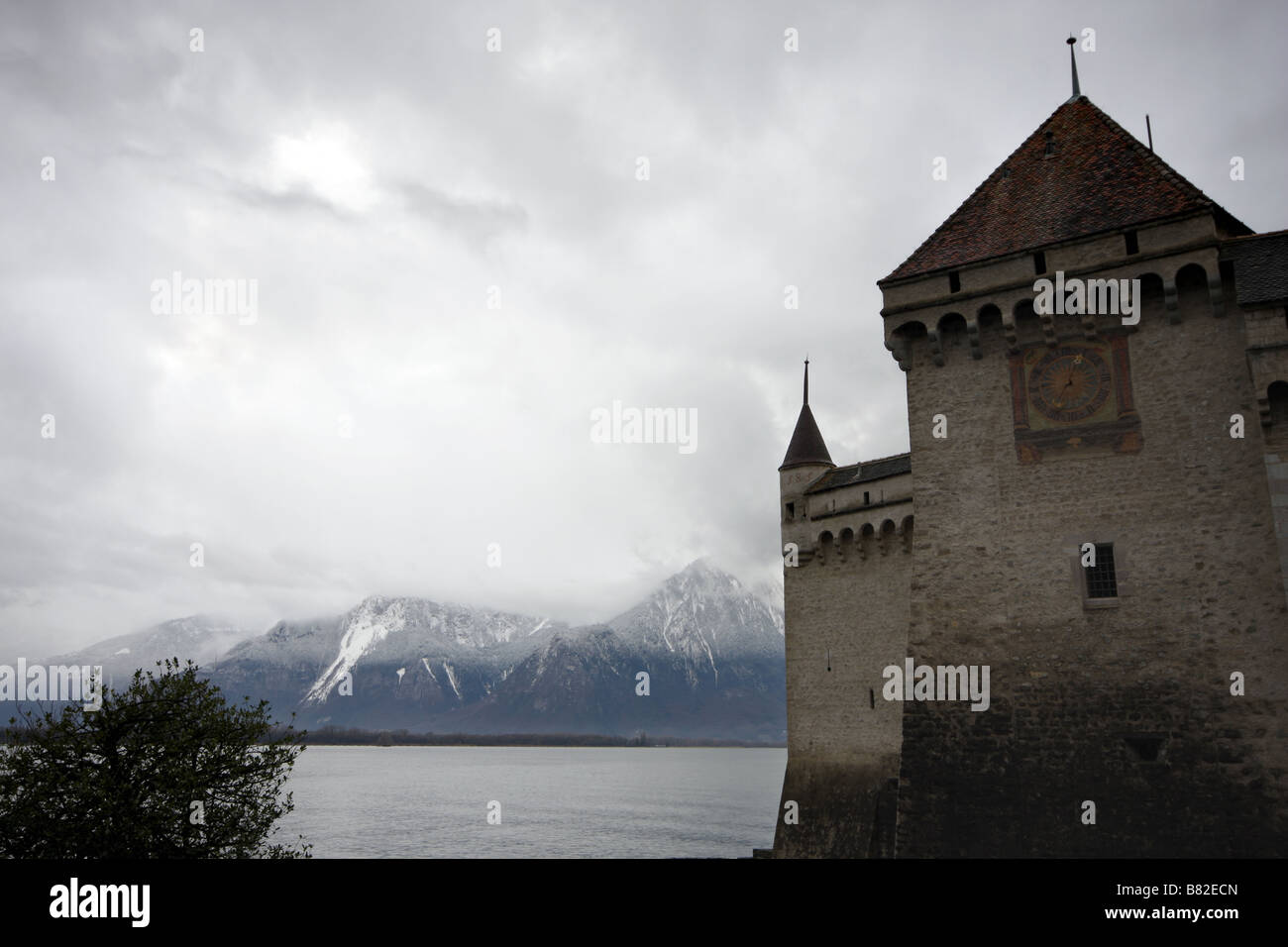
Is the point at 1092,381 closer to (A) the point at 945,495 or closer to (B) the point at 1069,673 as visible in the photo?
(A) the point at 945,495

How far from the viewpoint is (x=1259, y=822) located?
15.3m

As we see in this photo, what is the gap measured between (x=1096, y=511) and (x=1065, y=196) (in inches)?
276

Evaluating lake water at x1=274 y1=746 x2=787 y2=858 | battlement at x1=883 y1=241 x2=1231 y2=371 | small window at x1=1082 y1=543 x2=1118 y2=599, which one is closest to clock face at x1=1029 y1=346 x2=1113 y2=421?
battlement at x1=883 y1=241 x2=1231 y2=371

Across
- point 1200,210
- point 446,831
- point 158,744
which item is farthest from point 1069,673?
point 446,831

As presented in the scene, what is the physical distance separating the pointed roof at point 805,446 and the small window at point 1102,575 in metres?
14.7

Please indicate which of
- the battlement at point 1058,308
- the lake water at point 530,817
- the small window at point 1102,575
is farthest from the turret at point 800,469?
the lake water at point 530,817

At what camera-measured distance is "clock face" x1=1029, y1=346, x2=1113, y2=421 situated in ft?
59.8

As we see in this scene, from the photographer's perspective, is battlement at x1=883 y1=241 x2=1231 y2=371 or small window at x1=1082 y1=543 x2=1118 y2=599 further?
small window at x1=1082 y1=543 x2=1118 y2=599

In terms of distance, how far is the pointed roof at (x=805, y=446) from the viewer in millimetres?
32156

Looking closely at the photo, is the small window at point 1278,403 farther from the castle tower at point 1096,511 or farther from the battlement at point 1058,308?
the battlement at point 1058,308

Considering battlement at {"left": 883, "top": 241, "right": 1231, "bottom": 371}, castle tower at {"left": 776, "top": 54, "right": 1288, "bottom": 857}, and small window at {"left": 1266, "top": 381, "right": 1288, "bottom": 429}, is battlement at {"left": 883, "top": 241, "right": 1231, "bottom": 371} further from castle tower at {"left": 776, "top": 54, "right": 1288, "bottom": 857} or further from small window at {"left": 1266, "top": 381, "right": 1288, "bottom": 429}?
small window at {"left": 1266, "top": 381, "right": 1288, "bottom": 429}

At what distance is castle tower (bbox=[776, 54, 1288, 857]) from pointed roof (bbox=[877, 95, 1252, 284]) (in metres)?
0.06

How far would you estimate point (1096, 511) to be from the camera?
17828mm
